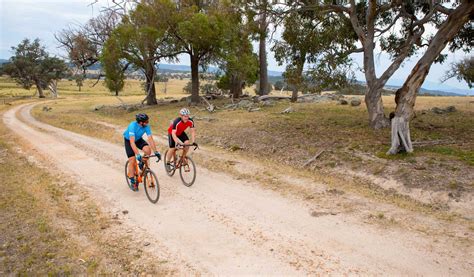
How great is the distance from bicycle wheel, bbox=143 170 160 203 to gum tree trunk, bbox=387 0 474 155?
8367mm

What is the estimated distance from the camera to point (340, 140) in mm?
15445

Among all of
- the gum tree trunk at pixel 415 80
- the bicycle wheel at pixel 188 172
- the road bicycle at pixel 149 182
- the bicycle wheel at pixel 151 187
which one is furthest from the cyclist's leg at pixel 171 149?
the gum tree trunk at pixel 415 80

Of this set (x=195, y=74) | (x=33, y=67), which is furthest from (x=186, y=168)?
(x=33, y=67)

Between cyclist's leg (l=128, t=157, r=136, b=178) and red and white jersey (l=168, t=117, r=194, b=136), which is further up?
red and white jersey (l=168, t=117, r=194, b=136)

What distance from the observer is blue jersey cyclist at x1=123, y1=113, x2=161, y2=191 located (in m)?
9.54

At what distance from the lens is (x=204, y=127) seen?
882 inches

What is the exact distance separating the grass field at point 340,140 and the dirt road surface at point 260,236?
366 centimetres

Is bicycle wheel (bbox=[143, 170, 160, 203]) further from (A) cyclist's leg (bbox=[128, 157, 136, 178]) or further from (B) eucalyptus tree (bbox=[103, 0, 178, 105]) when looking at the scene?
(B) eucalyptus tree (bbox=[103, 0, 178, 105])

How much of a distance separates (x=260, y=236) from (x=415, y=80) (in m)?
10.2

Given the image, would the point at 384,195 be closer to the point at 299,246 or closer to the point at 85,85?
the point at 299,246

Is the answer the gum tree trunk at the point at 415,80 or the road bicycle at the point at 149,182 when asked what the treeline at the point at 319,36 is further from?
the road bicycle at the point at 149,182

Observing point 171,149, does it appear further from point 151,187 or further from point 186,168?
point 151,187

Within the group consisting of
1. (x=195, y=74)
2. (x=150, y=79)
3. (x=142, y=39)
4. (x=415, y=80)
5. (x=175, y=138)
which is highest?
(x=142, y=39)

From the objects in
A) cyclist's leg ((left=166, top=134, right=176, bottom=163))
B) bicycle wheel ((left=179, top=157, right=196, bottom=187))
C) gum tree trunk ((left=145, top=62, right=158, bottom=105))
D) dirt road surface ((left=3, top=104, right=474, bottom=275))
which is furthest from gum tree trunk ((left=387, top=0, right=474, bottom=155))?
gum tree trunk ((left=145, top=62, right=158, bottom=105))
